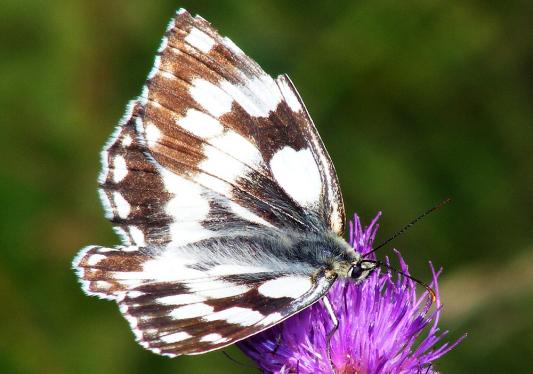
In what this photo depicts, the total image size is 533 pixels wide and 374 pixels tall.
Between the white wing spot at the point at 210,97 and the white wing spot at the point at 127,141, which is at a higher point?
the white wing spot at the point at 210,97

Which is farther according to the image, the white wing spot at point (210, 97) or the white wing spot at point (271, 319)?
the white wing spot at point (210, 97)

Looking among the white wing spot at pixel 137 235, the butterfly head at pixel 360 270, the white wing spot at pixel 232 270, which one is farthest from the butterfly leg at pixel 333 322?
the white wing spot at pixel 137 235

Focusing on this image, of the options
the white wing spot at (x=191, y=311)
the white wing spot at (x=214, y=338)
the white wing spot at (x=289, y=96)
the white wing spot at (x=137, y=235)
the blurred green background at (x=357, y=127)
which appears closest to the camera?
the white wing spot at (x=214, y=338)

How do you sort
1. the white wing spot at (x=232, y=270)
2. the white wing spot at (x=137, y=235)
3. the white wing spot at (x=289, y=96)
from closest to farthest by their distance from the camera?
the white wing spot at (x=232, y=270), the white wing spot at (x=137, y=235), the white wing spot at (x=289, y=96)

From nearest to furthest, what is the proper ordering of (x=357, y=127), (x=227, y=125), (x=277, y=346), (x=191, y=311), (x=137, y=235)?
(x=191, y=311)
(x=277, y=346)
(x=137, y=235)
(x=227, y=125)
(x=357, y=127)

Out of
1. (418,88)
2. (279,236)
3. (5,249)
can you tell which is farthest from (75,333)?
(418,88)

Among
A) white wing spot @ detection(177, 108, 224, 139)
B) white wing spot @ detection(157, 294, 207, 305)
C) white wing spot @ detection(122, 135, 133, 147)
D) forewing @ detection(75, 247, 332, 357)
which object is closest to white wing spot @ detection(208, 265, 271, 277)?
forewing @ detection(75, 247, 332, 357)

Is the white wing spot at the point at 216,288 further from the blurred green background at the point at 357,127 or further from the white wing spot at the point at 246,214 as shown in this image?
the blurred green background at the point at 357,127

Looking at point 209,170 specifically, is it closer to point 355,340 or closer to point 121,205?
point 121,205

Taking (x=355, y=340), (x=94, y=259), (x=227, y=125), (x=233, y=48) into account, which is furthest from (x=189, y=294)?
(x=233, y=48)
